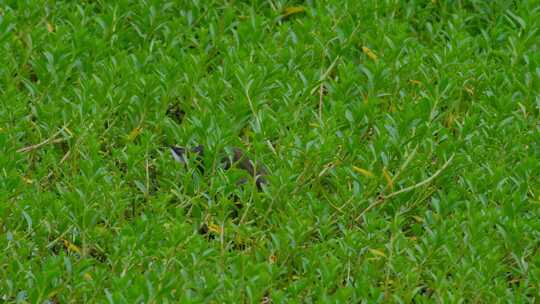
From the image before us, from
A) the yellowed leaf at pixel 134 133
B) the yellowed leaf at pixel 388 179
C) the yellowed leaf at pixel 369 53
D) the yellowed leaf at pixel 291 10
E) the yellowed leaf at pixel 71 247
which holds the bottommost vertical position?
the yellowed leaf at pixel 291 10

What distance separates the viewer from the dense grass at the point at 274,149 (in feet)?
16.0

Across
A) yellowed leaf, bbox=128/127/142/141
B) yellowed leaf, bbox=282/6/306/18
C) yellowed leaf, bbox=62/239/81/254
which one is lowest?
yellowed leaf, bbox=282/6/306/18

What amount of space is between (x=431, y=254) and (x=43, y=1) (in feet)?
8.96

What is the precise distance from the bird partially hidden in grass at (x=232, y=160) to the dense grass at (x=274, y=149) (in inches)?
2.2

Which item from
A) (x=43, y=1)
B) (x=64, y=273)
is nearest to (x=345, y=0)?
(x=43, y=1)

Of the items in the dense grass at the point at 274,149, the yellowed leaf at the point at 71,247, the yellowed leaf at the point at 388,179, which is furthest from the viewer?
the yellowed leaf at the point at 388,179

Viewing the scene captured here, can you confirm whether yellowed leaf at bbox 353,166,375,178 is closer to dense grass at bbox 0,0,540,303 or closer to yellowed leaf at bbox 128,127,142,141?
dense grass at bbox 0,0,540,303

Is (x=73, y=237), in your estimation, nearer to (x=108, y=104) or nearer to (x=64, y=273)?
(x=64, y=273)

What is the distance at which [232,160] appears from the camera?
5.66 meters

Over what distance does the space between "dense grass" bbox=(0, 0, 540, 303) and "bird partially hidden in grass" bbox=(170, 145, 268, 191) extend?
2.2 inches

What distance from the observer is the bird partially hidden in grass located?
5.51 m

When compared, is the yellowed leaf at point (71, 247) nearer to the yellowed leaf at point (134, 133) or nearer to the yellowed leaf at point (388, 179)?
the yellowed leaf at point (134, 133)

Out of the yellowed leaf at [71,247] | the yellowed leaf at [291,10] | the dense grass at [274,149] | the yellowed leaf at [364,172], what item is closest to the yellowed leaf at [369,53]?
the dense grass at [274,149]

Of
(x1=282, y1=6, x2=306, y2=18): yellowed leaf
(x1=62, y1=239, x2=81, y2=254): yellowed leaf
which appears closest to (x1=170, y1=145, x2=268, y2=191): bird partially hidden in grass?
(x1=62, y1=239, x2=81, y2=254): yellowed leaf
